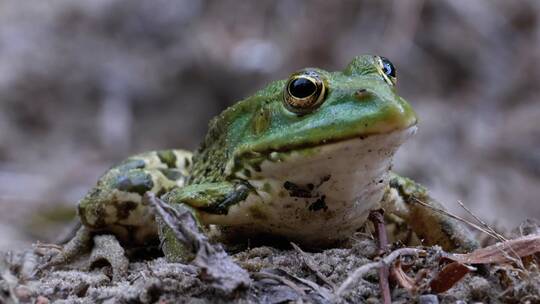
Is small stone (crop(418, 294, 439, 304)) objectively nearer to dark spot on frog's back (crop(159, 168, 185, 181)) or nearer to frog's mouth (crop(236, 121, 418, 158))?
frog's mouth (crop(236, 121, 418, 158))

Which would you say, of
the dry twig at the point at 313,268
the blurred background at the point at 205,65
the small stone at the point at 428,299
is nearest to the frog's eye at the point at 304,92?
the dry twig at the point at 313,268

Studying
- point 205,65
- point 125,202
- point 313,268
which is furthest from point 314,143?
point 205,65

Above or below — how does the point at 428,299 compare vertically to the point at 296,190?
below

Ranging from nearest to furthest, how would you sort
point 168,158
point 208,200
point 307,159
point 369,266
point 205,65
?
point 369,266
point 307,159
point 208,200
point 168,158
point 205,65

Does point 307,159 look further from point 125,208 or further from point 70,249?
point 70,249

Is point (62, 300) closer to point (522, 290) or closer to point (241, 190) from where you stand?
point (241, 190)

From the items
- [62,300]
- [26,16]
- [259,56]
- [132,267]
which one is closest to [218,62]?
[259,56]
